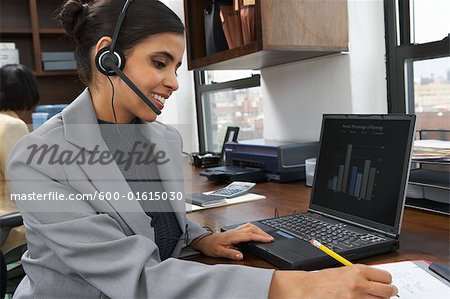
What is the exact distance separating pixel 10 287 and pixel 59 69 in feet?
7.17

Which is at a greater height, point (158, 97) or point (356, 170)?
point (158, 97)

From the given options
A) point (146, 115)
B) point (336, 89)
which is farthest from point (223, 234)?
point (336, 89)

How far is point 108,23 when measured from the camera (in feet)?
3.12

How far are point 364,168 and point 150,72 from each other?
0.51m

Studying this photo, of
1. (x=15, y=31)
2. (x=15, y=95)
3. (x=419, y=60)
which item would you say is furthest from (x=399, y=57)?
(x=15, y=31)

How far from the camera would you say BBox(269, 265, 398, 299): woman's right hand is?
0.62m

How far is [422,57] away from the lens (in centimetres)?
156

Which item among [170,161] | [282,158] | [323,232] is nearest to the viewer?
[323,232]

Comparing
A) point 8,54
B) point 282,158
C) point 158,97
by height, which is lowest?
point 282,158

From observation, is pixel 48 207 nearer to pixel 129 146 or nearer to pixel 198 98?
pixel 129 146

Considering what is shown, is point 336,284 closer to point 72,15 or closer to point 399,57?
point 72,15

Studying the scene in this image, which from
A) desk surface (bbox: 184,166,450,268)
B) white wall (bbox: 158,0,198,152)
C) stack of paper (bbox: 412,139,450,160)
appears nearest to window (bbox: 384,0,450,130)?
stack of paper (bbox: 412,139,450,160)

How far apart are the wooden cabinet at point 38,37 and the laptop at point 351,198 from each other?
2590mm

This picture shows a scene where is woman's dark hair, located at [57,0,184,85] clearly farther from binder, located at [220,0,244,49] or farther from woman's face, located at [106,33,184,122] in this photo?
binder, located at [220,0,244,49]
